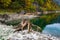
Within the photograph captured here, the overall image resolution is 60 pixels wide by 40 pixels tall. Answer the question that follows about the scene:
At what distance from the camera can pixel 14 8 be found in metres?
17.6

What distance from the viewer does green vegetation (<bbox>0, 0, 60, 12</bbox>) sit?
17.5m

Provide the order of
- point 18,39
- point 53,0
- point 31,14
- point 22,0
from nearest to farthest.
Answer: point 18,39
point 31,14
point 22,0
point 53,0

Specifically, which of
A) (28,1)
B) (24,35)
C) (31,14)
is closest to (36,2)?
(28,1)

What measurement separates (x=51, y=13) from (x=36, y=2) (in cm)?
161

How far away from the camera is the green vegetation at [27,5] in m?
17.5

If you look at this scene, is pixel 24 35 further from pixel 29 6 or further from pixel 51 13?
pixel 51 13

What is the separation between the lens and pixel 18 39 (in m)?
8.60

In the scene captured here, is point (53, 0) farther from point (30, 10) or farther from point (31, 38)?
point (31, 38)

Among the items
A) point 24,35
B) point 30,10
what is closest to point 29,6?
point 30,10

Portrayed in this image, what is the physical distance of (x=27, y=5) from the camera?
59.8ft

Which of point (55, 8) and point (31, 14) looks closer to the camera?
point (31, 14)

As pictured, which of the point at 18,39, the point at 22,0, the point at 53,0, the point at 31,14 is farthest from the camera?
the point at 53,0

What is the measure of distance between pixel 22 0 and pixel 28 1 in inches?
19.6

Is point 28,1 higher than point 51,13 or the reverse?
higher
